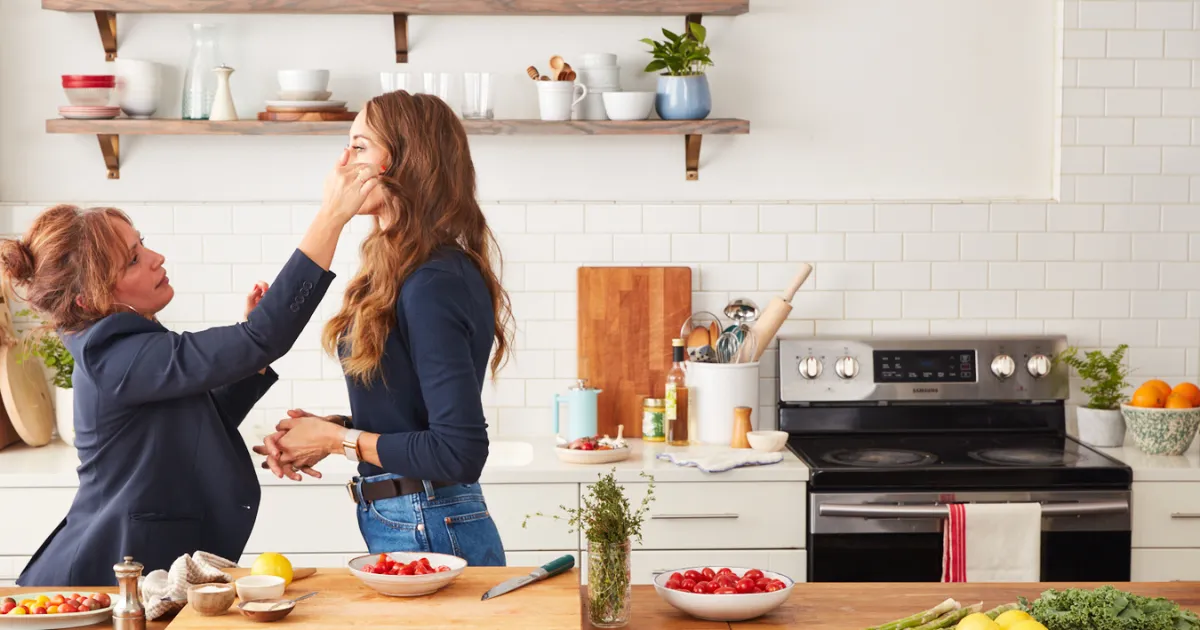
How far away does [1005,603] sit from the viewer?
2000 mm

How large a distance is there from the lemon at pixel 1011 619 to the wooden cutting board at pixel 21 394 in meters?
2.95

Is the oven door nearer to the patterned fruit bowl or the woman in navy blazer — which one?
the patterned fruit bowl

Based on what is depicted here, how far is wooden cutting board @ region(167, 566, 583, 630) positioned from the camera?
1.75m

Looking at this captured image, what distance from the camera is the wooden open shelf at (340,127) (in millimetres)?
3535

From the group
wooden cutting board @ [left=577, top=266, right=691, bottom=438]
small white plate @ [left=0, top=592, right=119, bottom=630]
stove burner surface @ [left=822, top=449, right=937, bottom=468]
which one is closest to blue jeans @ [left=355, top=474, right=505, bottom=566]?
small white plate @ [left=0, top=592, right=119, bottom=630]

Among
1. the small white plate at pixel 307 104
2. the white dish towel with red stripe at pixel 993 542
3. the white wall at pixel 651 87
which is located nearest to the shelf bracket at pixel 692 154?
the white wall at pixel 651 87

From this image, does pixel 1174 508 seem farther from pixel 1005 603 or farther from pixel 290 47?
pixel 290 47

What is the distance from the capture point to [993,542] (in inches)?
125

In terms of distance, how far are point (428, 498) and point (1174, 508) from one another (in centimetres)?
225

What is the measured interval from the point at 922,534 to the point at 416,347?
1.80 meters

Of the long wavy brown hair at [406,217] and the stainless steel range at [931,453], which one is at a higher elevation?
the long wavy brown hair at [406,217]

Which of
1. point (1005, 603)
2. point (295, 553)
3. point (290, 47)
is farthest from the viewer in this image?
point (290, 47)

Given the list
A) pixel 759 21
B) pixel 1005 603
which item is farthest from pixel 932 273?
pixel 1005 603

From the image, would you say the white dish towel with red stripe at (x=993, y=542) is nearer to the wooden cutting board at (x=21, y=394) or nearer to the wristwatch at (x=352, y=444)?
the wristwatch at (x=352, y=444)
